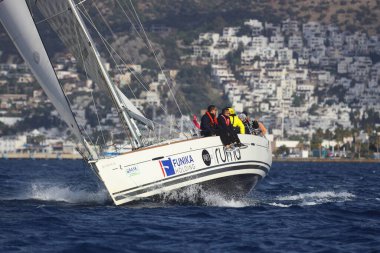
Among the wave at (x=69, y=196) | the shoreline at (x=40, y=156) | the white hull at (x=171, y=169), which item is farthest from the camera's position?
the shoreline at (x=40, y=156)

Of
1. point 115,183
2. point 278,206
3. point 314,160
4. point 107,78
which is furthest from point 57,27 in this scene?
point 314,160

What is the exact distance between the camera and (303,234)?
20328 millimetres

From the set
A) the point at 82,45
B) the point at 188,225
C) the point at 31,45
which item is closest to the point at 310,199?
the point at 82,45

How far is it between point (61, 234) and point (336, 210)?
6.20 meters

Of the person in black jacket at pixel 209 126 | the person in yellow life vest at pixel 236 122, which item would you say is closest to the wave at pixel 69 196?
the person in black jacket at pixel 209 126

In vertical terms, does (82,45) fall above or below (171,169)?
above

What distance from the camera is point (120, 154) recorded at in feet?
76.4

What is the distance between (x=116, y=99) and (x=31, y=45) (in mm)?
1842

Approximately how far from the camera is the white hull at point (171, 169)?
23.0 metres

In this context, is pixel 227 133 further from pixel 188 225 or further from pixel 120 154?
pixel 188 225

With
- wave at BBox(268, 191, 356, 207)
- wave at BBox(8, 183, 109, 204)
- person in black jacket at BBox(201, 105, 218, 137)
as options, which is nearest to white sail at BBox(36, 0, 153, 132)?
person in black jacket at BBox(201, 105, 218, 137)

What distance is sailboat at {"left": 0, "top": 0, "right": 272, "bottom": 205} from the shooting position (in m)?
23.1

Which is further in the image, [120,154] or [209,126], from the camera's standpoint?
[209,126]

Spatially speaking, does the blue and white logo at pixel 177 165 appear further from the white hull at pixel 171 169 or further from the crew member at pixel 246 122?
the crew member at pixel 246 122
